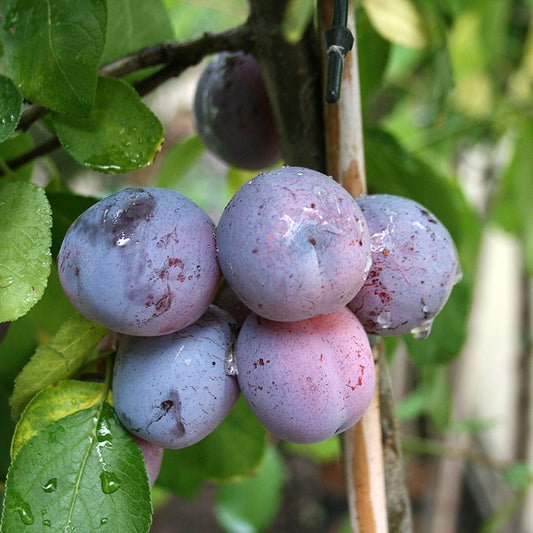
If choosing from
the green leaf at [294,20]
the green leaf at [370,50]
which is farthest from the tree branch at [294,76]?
the green leaf at [370,50]

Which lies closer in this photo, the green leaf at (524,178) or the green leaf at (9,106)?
the green leaf at (9,106)

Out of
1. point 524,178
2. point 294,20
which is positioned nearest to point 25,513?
point 294,20

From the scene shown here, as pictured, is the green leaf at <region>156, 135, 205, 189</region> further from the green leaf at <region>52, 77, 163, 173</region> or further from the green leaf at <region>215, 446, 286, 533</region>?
the green leaf at <region>215, 446, 286, 533</region>

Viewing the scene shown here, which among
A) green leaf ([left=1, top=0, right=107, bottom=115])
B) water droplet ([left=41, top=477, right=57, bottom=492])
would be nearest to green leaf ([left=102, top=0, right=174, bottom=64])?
green leaf ([left=1, top=0, right=107, bottom=115])

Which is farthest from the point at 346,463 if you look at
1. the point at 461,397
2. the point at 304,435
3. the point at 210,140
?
the point at 461,397

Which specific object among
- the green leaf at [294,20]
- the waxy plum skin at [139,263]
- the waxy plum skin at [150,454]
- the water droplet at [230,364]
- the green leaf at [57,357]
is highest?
the green leaf at [294,20]

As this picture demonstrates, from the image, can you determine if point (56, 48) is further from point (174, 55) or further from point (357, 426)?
point (357, 426)

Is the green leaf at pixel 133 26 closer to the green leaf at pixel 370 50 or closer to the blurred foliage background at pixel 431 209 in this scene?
the blurred foliage background at pixel 431 209
